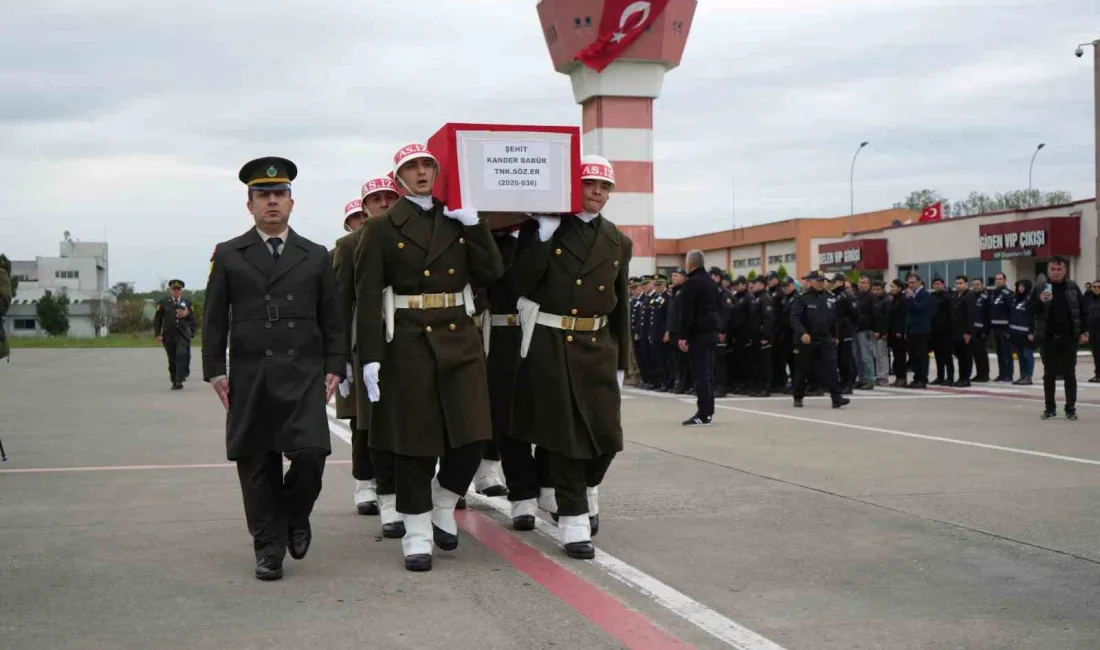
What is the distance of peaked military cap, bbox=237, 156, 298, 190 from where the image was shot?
20.6 ft

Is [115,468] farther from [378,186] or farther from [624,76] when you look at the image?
[624,76]

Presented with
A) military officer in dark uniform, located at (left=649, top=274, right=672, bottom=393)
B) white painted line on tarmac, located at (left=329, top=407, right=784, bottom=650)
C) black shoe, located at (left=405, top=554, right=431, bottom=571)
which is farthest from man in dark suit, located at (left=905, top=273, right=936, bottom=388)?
black shoe, located at (left=405, top=554, right=431, bottom=571)

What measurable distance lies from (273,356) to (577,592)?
1.84 meters

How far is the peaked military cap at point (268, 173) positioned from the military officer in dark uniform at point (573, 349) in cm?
140

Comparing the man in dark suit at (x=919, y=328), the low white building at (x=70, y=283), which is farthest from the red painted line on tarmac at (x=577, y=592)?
the low white building at (x=70, y=283)

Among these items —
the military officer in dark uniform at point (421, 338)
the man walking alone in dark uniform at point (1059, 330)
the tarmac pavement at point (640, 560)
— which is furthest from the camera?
the man walking alone in dark uniform at point (1059, 330)

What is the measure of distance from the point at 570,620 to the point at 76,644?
6.44 feet

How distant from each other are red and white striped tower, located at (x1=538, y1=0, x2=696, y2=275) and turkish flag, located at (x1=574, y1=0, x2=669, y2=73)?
24 mm

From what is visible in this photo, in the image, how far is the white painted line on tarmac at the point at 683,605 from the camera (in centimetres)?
502

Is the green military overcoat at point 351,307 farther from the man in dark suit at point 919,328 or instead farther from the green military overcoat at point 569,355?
the man in dark suit at point 919,328

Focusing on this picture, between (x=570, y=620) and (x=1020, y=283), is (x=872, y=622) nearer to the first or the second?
(x=570, y=620)

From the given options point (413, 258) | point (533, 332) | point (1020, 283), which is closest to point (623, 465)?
point (533, 332)

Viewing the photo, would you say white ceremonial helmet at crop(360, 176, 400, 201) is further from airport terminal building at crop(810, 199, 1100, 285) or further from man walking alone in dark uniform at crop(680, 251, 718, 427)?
airport terminal building at crop(810, 199, 1100, 285)

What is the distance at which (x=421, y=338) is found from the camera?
657cm
